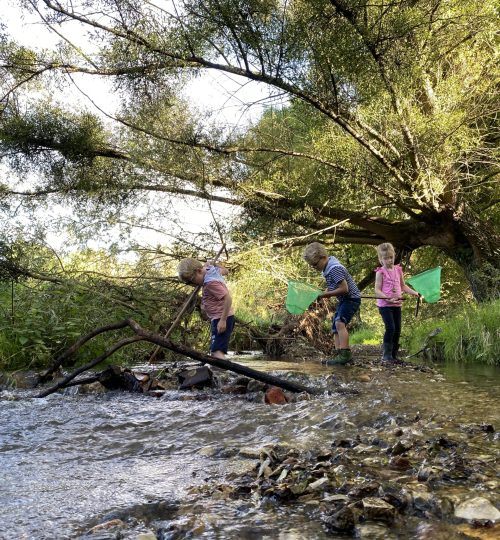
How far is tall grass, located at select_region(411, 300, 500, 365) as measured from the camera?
7812mm

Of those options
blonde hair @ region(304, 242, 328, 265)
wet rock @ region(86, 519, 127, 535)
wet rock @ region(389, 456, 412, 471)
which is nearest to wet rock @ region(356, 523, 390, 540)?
wet rock @ region(389, 456, 412, 471)

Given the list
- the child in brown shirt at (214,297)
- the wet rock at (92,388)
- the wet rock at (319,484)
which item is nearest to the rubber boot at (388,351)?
the child in brown shirt at (214,297)

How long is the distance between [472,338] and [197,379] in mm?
4827

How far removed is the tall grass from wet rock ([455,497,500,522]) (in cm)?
627

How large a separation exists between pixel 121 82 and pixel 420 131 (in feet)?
14.9

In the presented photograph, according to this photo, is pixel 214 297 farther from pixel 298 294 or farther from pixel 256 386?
pixel 298 294

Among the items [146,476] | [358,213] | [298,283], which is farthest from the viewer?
[358,213]

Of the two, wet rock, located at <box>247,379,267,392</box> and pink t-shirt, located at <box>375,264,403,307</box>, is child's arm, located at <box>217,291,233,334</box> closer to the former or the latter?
wet rock, located at <box>247,379,267,392</box>

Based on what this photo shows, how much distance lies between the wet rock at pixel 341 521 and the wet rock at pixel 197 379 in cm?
384

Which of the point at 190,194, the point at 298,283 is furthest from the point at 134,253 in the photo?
the point at 298,283

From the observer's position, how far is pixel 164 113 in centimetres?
924

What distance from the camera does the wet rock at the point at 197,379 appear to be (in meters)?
5.52

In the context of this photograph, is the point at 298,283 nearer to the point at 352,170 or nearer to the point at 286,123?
the point at 352,170

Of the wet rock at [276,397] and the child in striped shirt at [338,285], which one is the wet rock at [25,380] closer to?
the wet rock at [276,397]
